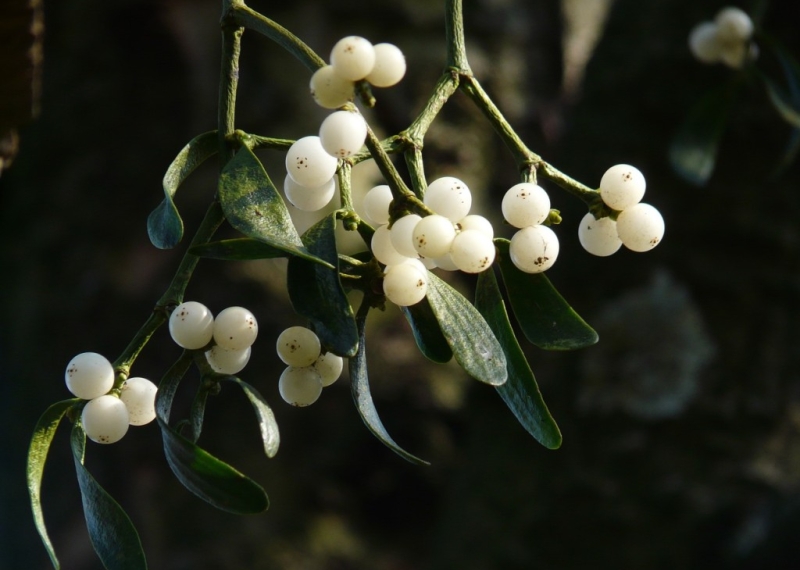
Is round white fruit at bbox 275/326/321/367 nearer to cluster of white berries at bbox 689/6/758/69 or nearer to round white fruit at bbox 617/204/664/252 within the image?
round white fruit at bbox 617/204/664/252

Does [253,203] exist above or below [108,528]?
above

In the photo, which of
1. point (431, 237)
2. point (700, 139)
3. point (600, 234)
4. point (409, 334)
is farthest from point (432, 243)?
point (409, 334)

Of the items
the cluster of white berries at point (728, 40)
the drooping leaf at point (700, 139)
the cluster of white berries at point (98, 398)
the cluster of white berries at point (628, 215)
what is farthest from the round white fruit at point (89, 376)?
the cluster of white berries at point (728, 40)

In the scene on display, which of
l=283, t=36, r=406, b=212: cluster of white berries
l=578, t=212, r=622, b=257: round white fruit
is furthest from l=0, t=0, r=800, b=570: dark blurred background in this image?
l=283, t=36, r=406, b=212: cluster of white berries

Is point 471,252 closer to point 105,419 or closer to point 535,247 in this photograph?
point 535,247

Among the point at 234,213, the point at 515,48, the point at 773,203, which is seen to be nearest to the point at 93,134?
the point at 515,48

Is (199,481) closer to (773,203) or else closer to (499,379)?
(499,379)

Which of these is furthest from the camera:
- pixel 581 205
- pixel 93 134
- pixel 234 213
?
pixel 93 134
